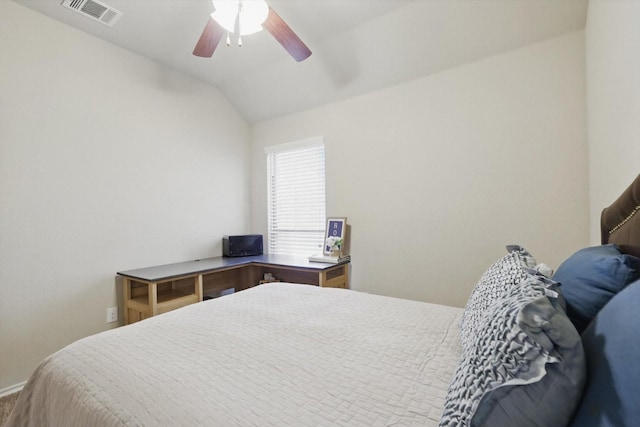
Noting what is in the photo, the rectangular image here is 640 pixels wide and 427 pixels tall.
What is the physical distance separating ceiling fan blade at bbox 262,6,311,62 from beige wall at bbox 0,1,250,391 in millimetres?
1598

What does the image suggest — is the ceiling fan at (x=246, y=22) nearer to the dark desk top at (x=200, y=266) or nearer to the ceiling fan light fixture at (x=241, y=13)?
the ceiling fan light fixture at (x=241, y=13)

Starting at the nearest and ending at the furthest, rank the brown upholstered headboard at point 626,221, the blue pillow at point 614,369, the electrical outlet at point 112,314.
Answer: the blue pillow at point 614,369 < the brown upholstered headboard at point 626,221 < the electrical outlet at point 112,314

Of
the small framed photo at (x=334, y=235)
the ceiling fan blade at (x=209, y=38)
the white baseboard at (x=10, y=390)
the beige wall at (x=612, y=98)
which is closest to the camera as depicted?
the beige wall at (x=612, y=98)

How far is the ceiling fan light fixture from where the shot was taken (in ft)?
5.08

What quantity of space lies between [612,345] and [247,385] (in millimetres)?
854

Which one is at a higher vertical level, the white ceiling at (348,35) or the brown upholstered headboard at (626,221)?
the white ceiling at (348,35)

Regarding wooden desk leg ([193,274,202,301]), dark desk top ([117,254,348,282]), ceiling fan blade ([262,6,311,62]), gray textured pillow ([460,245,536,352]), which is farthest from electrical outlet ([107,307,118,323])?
gray textured pillow ([460,245,536,352])

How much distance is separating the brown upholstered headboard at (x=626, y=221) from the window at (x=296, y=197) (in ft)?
7.43

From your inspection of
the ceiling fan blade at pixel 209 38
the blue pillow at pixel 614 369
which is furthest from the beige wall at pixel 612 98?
the ceiling fan blade at pixel 209 38

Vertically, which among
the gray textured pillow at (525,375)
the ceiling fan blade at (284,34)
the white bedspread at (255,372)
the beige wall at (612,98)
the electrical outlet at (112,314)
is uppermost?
the ceiling fan blade at (284,34)

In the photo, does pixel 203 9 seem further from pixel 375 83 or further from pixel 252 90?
pixel 375 83

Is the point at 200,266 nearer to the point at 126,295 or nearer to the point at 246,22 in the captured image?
the point at 126,295

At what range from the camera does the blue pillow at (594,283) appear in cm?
66

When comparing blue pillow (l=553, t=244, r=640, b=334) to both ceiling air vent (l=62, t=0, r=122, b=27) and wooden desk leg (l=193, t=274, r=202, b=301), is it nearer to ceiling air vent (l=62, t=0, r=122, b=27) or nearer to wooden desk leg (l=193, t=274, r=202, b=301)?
wooden desk leg (l=193, t=274, r=202, b=301)
